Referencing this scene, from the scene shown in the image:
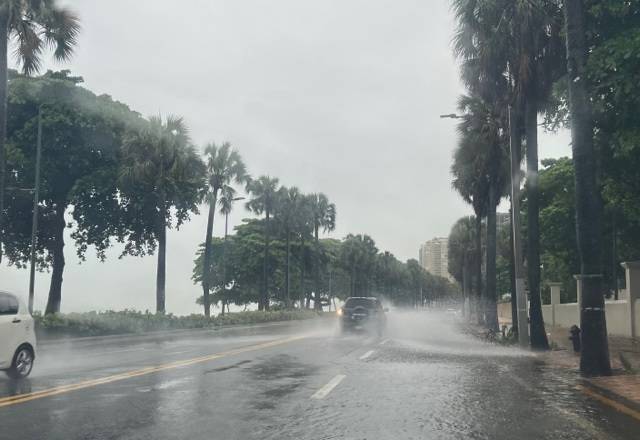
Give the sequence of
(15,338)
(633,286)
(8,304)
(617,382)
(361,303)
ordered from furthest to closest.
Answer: (361,303) < (633,286) < (8,304) < (15,338) < (617,382)

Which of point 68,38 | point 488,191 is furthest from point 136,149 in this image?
point 488,191

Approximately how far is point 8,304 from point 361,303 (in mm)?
19388

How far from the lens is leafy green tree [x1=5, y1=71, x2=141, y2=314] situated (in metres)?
35.8

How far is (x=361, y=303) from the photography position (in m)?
29.3

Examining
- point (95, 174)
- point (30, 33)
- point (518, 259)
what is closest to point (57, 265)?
point (95, 174)

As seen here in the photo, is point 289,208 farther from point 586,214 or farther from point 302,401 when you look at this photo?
point 302,401

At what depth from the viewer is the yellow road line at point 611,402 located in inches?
317

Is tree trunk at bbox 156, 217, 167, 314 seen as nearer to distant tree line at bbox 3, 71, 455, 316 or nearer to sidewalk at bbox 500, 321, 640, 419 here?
distant tree line at bbox 3, 71, 455, 316

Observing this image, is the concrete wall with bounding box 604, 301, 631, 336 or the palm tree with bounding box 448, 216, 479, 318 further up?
the palm tree with bounding box 448, 216, 479, 318

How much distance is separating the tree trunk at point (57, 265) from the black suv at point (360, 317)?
19135 mm

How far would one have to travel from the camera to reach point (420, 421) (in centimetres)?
752

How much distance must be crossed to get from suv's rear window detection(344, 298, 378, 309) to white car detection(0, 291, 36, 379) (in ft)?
59.9

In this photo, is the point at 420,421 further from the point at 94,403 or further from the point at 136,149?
the point at 136,149

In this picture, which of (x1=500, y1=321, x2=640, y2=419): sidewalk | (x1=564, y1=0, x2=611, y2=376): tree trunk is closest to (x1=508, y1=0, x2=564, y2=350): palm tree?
(x1=500, y1=321, x2=640, y2=419): sidewalk
